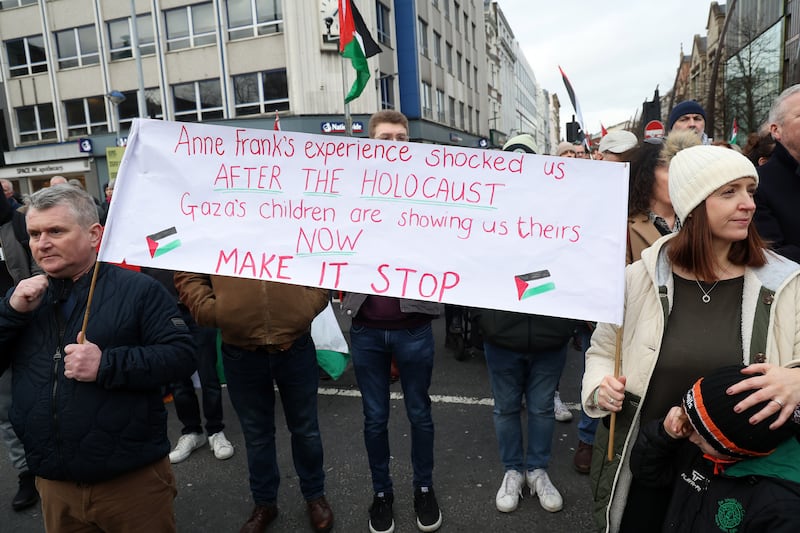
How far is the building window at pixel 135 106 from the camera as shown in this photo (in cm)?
2133

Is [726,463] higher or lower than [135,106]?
lower

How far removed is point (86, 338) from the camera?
6.15ft

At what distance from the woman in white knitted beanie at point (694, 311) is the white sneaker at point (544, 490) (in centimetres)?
100

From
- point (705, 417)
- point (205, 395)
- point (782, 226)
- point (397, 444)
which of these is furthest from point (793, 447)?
point (205, 395)

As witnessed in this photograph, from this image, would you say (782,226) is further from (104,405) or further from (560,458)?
(104,405)

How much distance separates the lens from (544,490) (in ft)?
9.27

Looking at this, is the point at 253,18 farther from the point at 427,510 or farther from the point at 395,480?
the point at 427,510

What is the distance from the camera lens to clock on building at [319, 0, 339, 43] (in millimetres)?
19547

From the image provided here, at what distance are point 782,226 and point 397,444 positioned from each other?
8.51 ft

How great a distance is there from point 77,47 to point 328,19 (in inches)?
459

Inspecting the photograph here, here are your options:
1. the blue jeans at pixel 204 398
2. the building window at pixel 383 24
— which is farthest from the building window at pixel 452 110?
the blue jeans at pixel 204 398

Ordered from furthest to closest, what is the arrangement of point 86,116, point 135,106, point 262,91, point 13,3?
point 13,3, point 86,116, point 135,106, point 262,91

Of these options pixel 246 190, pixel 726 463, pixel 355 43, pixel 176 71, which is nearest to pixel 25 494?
pixel 246 190

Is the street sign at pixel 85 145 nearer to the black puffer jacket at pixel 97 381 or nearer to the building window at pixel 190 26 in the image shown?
the building window at pixel 190 26
